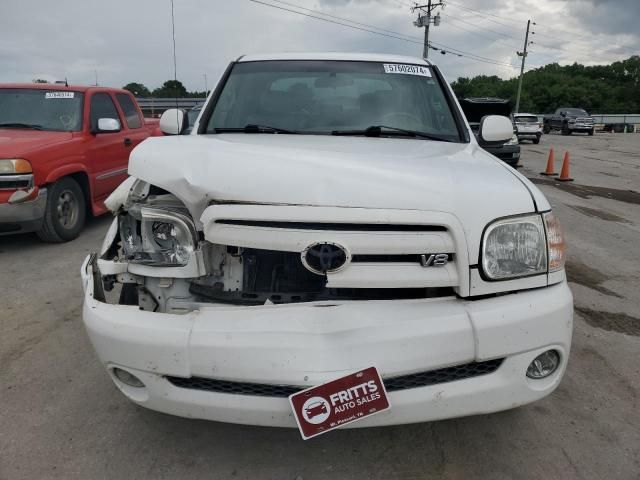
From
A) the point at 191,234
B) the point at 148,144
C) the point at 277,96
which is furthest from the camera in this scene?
the point at 277,96

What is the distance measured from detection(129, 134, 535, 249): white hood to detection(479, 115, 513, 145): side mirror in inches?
41.9

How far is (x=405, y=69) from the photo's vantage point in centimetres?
342

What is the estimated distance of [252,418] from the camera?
1.80 metres

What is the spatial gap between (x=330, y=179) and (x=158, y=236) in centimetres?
80

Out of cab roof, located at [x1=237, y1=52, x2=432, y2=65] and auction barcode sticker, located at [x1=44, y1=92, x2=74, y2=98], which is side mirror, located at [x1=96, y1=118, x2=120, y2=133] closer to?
auction barcode sticker, located at [x1=44, y1=92, x2=74, y2=98]

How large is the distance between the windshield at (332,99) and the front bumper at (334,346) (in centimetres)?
144

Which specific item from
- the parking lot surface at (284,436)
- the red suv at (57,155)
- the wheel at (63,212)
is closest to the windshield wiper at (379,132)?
the parking lot surface at (284,436)

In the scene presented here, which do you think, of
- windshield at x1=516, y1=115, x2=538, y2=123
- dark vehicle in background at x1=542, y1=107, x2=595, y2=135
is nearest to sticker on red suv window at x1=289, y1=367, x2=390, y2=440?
windshield at x1=516, y1=115, x2=538, y2=123

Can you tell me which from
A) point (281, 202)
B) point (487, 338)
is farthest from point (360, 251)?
point (487, 338)

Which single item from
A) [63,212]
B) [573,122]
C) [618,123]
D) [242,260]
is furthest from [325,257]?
[618,123]

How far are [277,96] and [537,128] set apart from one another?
23960mm

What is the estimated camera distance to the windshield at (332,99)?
3092mm

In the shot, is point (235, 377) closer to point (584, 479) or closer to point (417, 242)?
point (417, 242)

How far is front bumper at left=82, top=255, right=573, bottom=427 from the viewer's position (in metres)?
1.73
